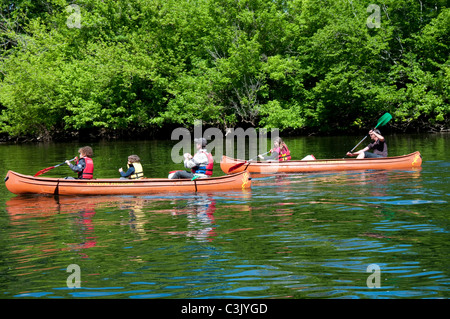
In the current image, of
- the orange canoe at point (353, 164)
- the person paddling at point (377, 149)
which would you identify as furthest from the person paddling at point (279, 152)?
the person paddling at point (377, 149)

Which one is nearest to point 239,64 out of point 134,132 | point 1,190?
point 134,132

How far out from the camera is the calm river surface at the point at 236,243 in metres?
7.08

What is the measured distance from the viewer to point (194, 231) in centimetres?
1038

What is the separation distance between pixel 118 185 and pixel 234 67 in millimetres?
30494

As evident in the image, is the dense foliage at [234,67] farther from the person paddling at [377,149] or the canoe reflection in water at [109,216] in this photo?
the canoe reflection in water at [109,216]

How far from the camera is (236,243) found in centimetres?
930

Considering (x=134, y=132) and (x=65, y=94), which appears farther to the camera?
(x=134, y=132)

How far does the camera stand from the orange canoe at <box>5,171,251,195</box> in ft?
50.3

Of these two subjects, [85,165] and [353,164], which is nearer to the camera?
[85,165]

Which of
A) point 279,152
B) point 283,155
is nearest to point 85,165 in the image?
point 279,152

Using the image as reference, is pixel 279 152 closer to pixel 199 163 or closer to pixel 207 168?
pixel 207 168

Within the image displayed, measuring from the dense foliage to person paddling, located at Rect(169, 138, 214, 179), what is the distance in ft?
92.2
